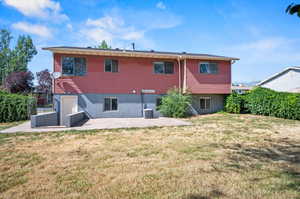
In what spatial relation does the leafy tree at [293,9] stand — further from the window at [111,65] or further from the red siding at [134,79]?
the window at [111,65]

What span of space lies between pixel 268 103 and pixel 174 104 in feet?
23.9

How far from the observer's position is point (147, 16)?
36.0 feet

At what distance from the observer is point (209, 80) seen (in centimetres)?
1503

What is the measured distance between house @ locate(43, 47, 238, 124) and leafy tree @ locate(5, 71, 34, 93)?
14.9 meters

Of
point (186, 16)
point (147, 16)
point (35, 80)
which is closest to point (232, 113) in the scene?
point (186, 16)

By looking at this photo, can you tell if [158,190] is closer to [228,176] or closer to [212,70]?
[228,176]

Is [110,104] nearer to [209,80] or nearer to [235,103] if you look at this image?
[209,80]

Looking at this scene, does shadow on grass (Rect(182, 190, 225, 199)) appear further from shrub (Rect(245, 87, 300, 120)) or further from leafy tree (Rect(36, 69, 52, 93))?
leafy tree (Rect(36, 69, 52, 93))

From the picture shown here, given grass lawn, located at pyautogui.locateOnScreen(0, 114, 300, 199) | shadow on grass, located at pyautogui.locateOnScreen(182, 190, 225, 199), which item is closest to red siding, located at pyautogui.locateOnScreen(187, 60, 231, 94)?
grass lawn, located at pyautogui.locateOnScreen(0, 114, 300, 199)

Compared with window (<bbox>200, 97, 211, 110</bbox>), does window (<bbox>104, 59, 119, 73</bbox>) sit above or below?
above

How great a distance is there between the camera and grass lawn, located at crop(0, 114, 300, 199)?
8.96 ft

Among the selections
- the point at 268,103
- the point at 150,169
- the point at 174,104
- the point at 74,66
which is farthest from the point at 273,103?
the point at 74,66

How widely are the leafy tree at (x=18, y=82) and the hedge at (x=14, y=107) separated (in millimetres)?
13645

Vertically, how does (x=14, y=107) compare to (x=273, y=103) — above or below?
below
